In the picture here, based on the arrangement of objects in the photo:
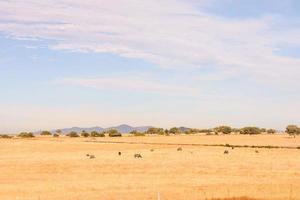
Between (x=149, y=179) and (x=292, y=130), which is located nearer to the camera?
(x=149, y=179)

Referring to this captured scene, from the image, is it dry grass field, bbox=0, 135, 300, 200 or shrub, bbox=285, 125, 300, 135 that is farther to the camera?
shrub, bbox=285, 125, 300, 135

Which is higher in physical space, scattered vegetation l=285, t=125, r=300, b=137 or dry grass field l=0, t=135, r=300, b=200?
scattered vegetation l=285, t=125, r=300, b=137

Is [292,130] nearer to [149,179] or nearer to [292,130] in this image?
[292,130]

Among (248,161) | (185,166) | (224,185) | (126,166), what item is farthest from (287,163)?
(224,185)

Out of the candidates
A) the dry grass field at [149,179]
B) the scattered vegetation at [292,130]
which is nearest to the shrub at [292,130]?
the scattered vegetation at [292,130]

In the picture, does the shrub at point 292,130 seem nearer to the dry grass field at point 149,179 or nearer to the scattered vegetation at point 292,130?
the scattered vegetation at point 292,130

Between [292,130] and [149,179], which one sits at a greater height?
[292,130]

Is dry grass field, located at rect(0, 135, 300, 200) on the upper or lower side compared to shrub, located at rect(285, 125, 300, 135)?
lower

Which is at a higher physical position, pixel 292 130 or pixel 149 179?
pixel 292 130

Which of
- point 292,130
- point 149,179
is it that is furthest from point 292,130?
point 149,179

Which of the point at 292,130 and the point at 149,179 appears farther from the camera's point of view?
the point at 292,130

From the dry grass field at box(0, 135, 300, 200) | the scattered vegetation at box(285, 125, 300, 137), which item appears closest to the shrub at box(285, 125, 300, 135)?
the scattered vegetation at box(285, 125, 300, 137)

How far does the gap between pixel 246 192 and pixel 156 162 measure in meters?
28.3

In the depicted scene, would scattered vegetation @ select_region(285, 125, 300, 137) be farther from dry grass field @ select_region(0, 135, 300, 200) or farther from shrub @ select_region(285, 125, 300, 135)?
dry grass field @ select_region(0, 135, 300, 200)
